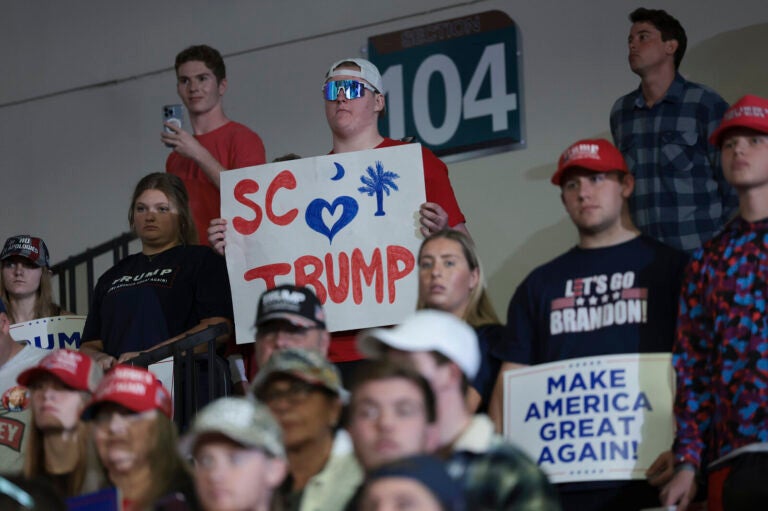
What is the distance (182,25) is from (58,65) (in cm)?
113

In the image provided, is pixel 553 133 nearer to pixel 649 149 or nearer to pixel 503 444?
pixel 649 149

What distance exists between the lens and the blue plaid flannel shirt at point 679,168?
557 cm

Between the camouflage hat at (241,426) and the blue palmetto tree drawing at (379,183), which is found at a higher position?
the blue palmetto tree drawing at (379,183)

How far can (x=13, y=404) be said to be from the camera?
541 centimetres

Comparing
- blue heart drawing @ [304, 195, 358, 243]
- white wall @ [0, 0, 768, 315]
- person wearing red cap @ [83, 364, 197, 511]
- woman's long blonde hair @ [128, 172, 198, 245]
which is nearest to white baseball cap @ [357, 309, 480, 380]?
person wearing red cap @ [83, 364, 197, 511]

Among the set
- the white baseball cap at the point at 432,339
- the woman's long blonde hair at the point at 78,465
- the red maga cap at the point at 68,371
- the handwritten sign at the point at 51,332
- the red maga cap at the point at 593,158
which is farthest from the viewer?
the handwritten sign at the point at 51,332

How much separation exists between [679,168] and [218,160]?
2068 mm

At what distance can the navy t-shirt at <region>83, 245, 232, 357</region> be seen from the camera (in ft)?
18.9

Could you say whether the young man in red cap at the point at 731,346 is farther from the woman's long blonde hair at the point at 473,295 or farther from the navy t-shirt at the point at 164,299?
the navy t-shirt at the point at 164,299

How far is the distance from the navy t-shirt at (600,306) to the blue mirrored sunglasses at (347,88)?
138cm

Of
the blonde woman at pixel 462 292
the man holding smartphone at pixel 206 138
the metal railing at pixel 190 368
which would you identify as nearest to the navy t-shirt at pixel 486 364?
the blonde woman at pixel 462 292

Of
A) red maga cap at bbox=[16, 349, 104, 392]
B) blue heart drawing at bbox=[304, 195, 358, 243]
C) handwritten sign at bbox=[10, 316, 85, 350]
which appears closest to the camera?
red maga cap at bbox=[16, 349, 104, 392]

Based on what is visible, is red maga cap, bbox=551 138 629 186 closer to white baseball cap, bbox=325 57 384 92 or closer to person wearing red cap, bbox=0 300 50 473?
white baseball cap, bbox=325 57 384 92

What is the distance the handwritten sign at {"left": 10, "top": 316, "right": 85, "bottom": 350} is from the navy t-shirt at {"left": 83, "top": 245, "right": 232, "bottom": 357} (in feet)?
2.35
